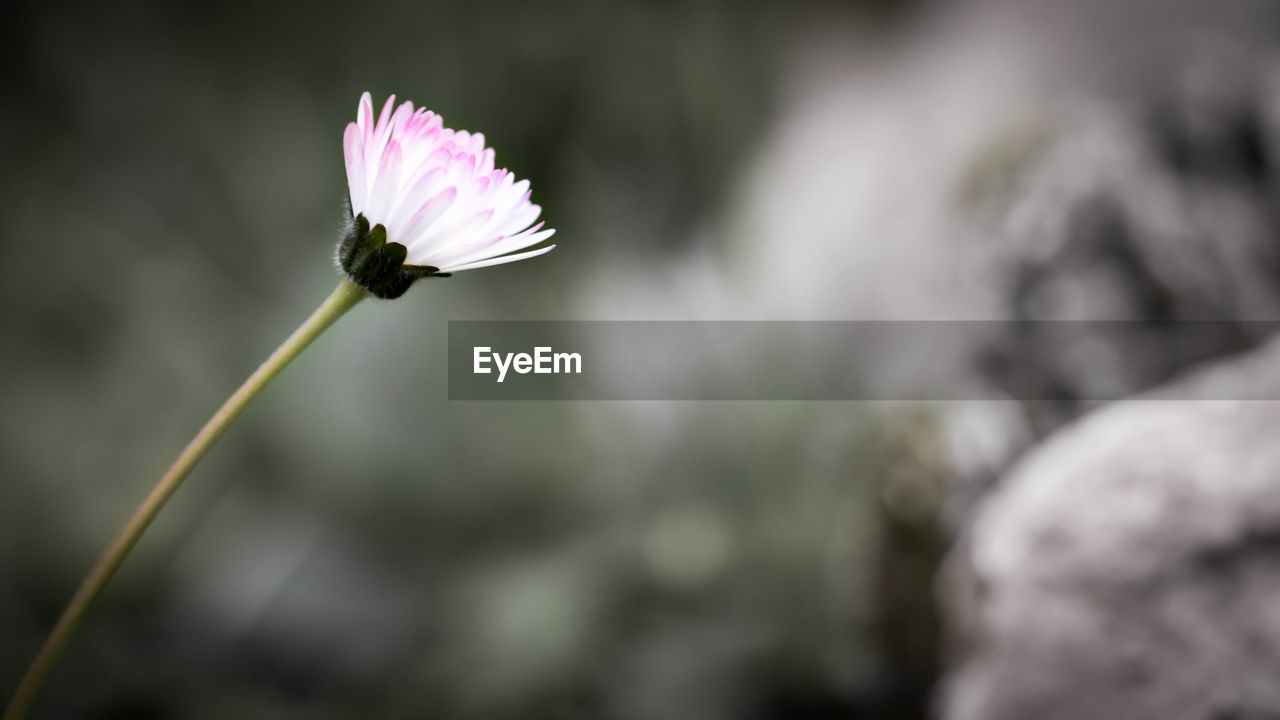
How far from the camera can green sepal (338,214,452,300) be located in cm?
16

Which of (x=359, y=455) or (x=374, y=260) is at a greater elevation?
(x=359, y=455)

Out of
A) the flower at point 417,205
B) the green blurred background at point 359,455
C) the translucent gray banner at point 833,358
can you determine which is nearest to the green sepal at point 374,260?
the flower at point 417,205

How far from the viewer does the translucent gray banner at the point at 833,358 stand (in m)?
0.52

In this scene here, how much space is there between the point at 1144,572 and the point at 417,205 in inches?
16.3

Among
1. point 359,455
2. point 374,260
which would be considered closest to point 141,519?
point 374,260

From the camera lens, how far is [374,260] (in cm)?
17

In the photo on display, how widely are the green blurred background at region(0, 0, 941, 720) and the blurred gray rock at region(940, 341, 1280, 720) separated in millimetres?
122

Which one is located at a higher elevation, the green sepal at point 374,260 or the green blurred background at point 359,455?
the green blurred background at point 359,455

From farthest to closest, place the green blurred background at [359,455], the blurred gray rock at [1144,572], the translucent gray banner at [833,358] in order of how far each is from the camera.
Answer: the green blurred background at [359,455], the translucent gray banner at [833,358], the blurred gray rock at [1144,572]

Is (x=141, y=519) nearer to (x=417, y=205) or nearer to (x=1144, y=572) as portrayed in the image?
(x=417, y=205)

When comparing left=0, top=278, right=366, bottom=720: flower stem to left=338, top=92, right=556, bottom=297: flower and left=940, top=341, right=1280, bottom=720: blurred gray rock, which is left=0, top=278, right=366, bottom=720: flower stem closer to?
left=338, top=92, right=556, bottom=297: flower

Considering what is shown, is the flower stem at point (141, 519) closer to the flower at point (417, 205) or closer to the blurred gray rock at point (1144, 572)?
the flower at point (417, 205)

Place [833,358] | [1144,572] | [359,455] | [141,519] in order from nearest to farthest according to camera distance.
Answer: [141,519] < [1144,572] < [359,455] < [833,358]

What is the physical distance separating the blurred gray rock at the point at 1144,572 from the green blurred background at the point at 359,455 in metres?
0.12
